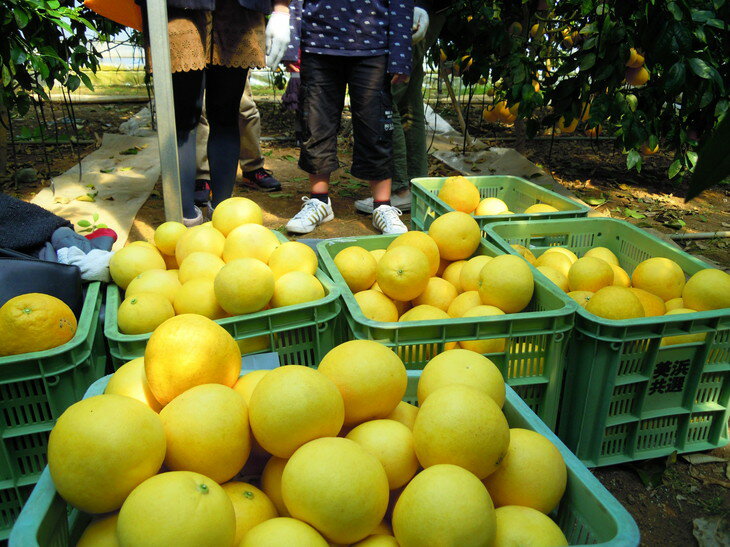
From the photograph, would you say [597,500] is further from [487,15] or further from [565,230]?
[487,15]

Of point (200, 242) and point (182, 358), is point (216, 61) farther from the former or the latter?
point (182, 358)

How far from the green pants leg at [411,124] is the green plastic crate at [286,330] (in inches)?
115

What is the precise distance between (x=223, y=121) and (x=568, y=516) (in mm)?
3130

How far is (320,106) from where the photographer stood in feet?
13.0

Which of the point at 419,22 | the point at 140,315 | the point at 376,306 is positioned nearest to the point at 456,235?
the point at 376,306

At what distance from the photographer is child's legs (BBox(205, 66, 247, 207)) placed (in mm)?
3580

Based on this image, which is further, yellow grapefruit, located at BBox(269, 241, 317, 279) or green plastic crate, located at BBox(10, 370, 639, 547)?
yellow grapefruit, located at BBox(269, 241, 317, 279)

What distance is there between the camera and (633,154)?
14.9 ft

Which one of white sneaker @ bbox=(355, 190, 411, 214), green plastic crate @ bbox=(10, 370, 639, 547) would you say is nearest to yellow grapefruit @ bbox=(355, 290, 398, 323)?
green plastic crate @ bbox=(10, 370, 639, 547)

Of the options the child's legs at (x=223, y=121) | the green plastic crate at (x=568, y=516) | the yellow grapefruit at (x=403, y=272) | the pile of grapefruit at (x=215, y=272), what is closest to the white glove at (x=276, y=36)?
the child's legs at (x=223, y=121)

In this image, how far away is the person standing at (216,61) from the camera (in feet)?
10.1

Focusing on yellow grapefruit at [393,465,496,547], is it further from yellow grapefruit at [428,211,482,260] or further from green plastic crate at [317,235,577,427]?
yellow grapefruit at [428,211,482,260]

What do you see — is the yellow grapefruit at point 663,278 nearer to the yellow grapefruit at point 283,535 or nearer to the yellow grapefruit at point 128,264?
the yellow grapefruit at point 283,535

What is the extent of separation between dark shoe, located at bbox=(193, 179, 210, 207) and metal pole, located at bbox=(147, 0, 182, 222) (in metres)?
1.61
